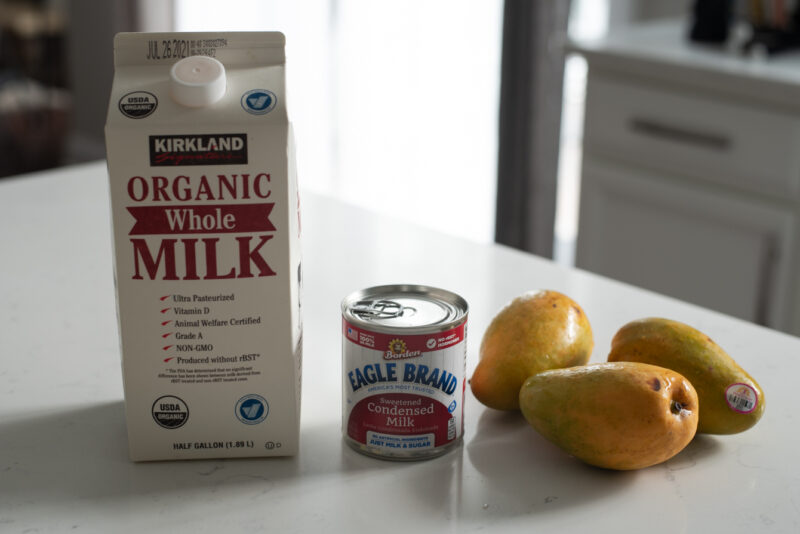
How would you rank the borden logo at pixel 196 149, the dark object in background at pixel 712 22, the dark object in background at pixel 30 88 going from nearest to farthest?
the borden logo at pixel 196 149 < the dark object in background at pixel 712 22 < the dark object in background at pixel 30 88

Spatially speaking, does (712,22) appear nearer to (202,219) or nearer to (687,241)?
(687,241)

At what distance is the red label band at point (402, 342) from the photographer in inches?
24.0

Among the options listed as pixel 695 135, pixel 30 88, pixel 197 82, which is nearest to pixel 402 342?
pixel 197 82

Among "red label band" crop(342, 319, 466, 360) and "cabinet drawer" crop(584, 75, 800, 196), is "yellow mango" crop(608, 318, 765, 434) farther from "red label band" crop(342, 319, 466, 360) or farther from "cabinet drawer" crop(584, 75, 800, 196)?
"cabinet drawer" crop(584, 75, 800, 196)

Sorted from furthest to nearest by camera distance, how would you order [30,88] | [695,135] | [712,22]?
[30,88], [712,22], [695,135]

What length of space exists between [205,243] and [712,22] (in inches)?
65.0

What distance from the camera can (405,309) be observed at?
2.13ft

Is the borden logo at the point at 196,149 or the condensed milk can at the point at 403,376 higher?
the borden logo at the point at 196,149

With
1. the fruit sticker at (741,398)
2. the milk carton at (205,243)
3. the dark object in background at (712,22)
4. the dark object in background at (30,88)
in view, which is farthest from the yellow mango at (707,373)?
the dark object in background at (30,88)

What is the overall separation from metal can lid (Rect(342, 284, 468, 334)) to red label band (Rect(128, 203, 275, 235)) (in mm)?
92

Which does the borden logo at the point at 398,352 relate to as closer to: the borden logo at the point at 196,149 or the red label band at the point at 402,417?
the red label band at the point at 402,417

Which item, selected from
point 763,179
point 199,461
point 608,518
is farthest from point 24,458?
point 763,179

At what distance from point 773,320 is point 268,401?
1.43m

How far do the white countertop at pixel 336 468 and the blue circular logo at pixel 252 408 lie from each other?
0.11 feet
